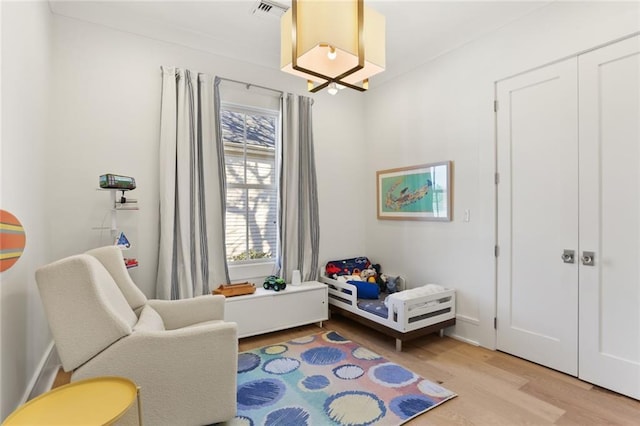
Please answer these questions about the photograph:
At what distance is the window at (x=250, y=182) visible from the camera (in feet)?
11.0

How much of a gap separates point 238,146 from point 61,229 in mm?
1697

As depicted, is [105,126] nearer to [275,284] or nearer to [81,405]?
[275,284]

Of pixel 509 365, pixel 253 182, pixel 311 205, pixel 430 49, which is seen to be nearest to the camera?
pixel 509 365

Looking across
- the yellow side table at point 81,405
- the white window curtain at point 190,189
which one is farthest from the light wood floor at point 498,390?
the yellow side table at point 81,405

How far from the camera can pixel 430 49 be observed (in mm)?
3188

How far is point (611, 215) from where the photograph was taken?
217 centimetres

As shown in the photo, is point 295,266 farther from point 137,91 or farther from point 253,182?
point 137,91

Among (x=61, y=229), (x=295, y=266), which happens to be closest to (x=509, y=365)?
(x=295, y=266)

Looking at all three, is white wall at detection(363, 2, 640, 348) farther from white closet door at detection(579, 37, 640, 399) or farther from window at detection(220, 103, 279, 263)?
window at detection(220, 103, 279, 263)

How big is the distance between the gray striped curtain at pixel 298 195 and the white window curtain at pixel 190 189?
683 mm

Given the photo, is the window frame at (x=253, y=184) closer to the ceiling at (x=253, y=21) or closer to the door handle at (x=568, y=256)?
Answer: the ceiling at (x=253, y=21)

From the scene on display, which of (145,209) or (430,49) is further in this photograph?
(430,49)

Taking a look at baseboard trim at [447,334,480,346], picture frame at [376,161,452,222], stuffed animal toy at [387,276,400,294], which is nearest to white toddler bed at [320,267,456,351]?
baseboard trim at [447,334,480,346]

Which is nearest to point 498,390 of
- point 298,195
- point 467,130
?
point 467,130
